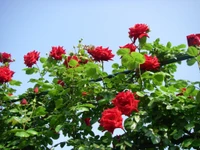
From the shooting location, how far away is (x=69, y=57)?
322 centimetres

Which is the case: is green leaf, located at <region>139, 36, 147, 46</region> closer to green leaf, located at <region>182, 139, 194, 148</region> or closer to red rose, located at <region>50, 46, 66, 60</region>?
red rose, located at <region>50, 46, 66, 60</region>

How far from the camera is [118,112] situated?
2.21m

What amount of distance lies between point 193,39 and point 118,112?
38.2 inches

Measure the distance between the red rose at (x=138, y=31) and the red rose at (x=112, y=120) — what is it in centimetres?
83

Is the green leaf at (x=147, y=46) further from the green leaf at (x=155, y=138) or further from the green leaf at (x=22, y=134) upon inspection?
the green leaf at (x=22, y=134)

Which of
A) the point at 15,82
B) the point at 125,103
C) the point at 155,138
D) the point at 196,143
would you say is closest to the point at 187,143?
the point at 196,143

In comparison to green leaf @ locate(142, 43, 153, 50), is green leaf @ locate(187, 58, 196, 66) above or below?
below

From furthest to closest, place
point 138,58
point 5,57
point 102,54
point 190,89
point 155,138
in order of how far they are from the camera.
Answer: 1. point 5,57
2. point 102,54
3. point 138,58
4. point 190,89
5. point 155,138

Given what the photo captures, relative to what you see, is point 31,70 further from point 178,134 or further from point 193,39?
point 178,134

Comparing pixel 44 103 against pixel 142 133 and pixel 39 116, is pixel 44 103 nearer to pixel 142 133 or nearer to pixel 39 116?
pixel 39 116

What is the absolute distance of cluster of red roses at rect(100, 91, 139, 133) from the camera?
2.18 meters

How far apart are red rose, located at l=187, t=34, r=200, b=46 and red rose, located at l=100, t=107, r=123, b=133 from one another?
940 mm

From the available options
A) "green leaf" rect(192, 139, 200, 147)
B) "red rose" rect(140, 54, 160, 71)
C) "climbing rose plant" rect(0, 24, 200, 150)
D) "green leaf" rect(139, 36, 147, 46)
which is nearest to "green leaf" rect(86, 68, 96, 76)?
"climbing rose plant" rect(0, 24, 200, 150)

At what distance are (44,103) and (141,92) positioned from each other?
112 centimetres
